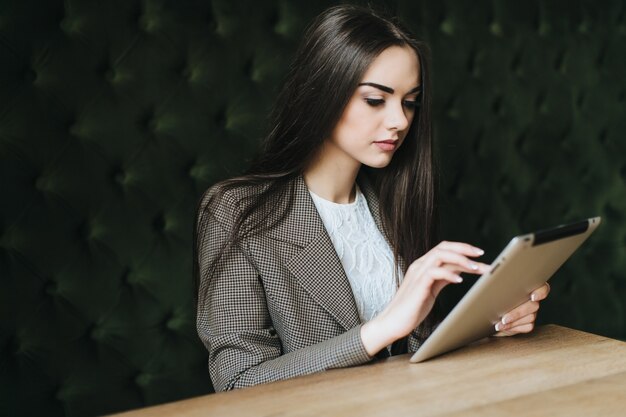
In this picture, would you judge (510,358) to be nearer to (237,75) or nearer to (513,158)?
(237,75)

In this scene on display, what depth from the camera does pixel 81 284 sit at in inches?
66.0

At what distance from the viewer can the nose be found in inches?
59.1

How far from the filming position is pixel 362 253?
5.42 ft

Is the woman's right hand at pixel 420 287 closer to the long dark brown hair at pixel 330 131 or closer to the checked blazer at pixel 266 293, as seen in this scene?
the checked blazer at pixel 266 293

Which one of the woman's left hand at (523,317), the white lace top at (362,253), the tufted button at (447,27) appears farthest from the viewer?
the tufted button at (447,27)

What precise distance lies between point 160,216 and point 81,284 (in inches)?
10.2

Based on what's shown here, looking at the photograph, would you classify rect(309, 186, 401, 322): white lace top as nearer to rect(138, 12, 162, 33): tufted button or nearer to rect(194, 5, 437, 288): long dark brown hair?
rect(194, 5, 437, 288): long dark brown hair

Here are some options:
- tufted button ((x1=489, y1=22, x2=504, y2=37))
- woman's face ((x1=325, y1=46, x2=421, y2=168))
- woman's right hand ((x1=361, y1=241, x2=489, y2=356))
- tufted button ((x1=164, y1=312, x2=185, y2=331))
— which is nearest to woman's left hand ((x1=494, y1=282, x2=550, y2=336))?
woman's right hand ((x1=361, y1=241, x2=489, y2=356))

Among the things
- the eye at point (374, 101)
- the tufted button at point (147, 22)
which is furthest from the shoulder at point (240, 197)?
the tufted button at point (147, 22)

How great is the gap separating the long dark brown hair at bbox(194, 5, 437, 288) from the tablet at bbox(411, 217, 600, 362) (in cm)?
48

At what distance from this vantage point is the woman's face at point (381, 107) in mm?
1495

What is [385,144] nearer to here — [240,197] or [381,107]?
[381,107]

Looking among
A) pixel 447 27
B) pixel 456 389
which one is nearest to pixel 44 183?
pixel 456 389

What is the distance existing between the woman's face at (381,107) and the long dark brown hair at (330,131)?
0.06 feet
